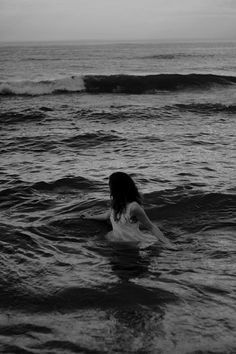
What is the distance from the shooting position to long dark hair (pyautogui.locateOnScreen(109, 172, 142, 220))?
6320 mm

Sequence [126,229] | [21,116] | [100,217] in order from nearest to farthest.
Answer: [126,229], [100,217], [21,116]

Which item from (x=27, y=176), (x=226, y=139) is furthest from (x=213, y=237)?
(x=226, y=139)

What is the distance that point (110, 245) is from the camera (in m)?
6.87

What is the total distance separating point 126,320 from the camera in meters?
4.79

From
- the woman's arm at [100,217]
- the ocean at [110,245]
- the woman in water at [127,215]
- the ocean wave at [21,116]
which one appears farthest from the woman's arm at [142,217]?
the ocean wave at [21,116]

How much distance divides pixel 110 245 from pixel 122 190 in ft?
3.17

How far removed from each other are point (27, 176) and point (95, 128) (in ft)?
21.0

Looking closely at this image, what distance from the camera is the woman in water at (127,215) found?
6359 millimetres

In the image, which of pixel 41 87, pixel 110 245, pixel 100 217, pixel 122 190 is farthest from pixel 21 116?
pixel 122 190

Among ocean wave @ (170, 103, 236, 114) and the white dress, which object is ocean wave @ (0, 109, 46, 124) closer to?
ocean wave @ (170, 103, 236, 114)

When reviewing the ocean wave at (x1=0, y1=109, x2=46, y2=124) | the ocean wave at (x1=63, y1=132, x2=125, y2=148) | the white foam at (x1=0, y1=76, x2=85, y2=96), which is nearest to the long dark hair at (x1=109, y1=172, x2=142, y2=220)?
the ocean wave at (x1=63, y1=132, x2=125, y2=148)

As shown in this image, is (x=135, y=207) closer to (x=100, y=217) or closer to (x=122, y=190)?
(x=122, y=190)

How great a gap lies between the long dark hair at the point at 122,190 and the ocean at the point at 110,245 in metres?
0.69

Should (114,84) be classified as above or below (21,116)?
above
